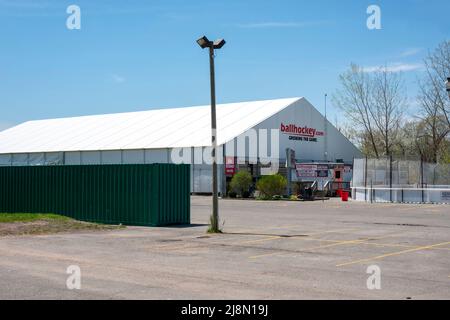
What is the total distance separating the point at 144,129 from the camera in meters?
57.9

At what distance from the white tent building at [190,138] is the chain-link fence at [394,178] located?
41.8 ft

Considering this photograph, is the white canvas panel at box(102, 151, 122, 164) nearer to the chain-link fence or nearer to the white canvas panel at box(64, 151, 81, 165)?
the white canvas panel at box(64, 151, 81, 165)

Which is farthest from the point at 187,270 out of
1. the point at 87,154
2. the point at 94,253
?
the point at 87,154

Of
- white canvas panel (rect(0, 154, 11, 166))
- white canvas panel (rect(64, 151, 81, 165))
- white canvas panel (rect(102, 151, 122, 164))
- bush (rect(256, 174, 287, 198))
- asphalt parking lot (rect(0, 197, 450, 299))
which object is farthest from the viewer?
white canvas panel (rect(0, 154, 11, 166))

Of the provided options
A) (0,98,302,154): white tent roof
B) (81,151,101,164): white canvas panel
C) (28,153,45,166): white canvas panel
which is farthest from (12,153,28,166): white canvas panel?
(81,151,101,164): white canvas panel

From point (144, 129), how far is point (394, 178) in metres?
26.1

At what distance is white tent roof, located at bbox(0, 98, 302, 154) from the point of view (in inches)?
2055

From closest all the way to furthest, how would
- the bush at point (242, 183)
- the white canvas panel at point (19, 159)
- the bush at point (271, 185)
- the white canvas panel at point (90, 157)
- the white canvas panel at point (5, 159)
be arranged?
the bush at point (271, 185) < the bush at point (242, 183) < the white canvas panel at point (90, 157) < the white canvas panel at point (19, 159) < the white canvas panel at point (5, 159)

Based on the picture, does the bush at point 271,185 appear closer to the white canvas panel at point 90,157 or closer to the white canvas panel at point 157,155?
the white canvas panel at point 157,155

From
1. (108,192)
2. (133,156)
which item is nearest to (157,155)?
(133,156)

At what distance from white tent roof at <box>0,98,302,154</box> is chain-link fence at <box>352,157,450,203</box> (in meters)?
12.9

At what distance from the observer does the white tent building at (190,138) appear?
50656 millimetres

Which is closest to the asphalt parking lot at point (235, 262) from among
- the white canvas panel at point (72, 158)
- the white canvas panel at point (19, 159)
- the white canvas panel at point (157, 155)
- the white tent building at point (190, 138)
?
the white tent building at point (190, 138)

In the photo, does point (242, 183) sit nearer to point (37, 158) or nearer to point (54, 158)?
point (54, 158)
